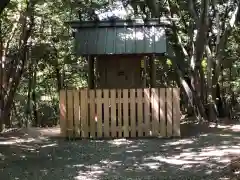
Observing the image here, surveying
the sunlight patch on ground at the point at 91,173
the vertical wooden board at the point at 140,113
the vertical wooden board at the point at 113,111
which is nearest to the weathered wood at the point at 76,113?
the vertical wooden board at the point at 113,111

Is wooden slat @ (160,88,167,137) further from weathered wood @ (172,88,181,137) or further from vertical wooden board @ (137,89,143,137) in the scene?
vertical wooden board @ (137,89,143,137)

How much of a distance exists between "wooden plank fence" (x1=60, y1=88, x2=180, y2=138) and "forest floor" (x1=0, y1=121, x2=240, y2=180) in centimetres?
51

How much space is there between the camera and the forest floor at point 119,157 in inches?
288

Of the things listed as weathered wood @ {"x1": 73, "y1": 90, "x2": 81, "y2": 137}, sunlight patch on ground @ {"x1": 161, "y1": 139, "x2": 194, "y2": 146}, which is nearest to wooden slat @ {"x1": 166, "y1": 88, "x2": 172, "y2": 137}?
sunlight patch on ground @ {"x1": 161, "y1": 139, "x2": 194, "y2": 146}

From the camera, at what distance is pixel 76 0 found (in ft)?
55.3

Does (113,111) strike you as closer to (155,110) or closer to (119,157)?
(155,110)

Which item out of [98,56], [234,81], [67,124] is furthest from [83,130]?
[234,81]

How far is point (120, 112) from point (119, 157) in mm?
2808

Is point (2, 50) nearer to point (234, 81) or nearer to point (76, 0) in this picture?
point (76, 0)

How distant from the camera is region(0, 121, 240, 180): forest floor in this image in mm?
7320

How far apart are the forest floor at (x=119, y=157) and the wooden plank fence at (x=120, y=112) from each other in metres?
0.51

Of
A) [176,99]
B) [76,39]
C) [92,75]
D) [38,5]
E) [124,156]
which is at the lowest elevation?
[124,156]

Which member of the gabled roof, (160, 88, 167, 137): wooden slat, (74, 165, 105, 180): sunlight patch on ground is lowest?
(74, 165, 105, 180): sunlight patch on ground

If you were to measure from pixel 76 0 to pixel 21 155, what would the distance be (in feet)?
29.8
